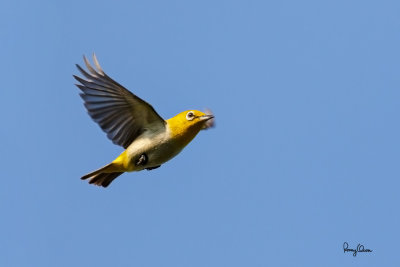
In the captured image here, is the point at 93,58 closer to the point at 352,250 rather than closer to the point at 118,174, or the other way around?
the point at 118,174

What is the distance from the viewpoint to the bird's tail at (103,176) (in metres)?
14.8

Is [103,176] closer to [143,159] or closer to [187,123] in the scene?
[143,159]

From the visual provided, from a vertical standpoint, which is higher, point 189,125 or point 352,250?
point 189,125

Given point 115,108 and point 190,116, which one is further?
point 115,108

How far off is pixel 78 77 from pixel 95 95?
0.47 metres

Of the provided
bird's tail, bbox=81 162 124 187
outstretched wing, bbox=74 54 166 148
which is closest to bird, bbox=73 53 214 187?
outstretched wing, bbox=74 54 166 148

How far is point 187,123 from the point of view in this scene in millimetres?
14039

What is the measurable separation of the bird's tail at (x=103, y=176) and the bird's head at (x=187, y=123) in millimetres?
1553

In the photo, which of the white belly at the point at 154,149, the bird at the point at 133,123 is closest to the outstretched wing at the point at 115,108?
the bird at the point at 133,123

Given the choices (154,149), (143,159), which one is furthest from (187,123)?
(143,159)

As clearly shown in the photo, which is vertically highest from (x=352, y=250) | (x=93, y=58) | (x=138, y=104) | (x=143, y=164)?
(x=93, y=58)

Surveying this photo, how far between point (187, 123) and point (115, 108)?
1.43 metres

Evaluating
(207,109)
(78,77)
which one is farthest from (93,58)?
(207,109)

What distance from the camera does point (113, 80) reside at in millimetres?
13898
